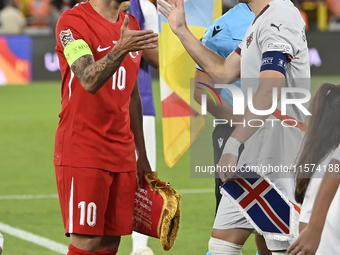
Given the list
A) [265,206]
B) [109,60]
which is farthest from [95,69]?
[265,206]

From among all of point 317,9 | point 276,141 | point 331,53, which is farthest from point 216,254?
point 317,9

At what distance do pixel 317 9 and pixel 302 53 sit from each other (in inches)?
742

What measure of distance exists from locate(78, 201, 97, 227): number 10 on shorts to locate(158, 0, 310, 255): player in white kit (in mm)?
703

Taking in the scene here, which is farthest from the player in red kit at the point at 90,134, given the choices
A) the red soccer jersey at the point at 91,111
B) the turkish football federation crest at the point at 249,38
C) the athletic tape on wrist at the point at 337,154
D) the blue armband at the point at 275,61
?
the athletic tape on wrist at the point at 337,154

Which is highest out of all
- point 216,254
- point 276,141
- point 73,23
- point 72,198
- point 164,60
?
point 73,23

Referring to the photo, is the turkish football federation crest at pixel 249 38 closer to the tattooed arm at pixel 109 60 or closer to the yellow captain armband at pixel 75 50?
the tattooed arm at pixel 109 60

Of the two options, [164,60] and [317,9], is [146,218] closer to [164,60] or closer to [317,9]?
[164,60]

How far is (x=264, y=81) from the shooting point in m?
2.77

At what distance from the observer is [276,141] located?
311 cm

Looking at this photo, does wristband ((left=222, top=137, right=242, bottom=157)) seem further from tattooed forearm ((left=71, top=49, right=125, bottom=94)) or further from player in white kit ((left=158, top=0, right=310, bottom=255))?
tattooed forearm ((left=71, top=49, right=125, bottom=94))

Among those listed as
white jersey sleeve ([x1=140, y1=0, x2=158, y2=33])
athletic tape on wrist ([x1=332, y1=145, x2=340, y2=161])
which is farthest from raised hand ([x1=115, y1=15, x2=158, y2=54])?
white jersey sleeve ([x1=140, y1=0, x2=158, y2=33])

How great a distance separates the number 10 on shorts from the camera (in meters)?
3.14

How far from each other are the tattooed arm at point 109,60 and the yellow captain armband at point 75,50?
21mm

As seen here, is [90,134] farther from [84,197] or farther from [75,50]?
[75,50]
